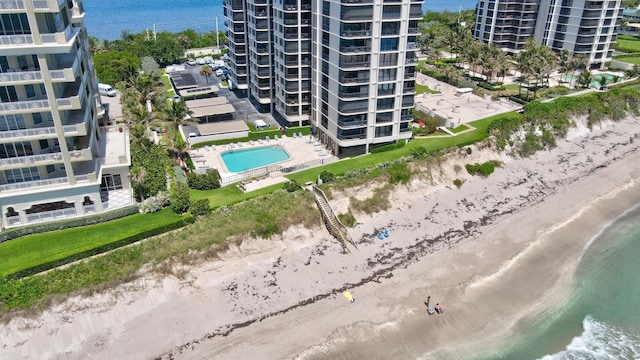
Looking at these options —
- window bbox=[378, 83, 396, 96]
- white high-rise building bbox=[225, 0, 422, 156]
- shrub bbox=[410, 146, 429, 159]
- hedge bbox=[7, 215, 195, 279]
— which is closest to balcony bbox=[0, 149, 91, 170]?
hedge bbox=[7, 215, 195, 279]

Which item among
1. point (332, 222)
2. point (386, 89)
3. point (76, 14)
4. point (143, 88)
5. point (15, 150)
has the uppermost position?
point (76, 14)

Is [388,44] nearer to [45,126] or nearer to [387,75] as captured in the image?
[387,75]

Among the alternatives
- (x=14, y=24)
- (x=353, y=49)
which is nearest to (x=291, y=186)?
(x=353, y=49)

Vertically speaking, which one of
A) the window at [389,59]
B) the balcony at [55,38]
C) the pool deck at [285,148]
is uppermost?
the balcony at [55,38]

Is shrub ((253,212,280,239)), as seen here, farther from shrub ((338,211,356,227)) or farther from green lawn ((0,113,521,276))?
shrub ((338,211,356,227))

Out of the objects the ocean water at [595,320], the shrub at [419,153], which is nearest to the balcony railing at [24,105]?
the shrub at [419,153]

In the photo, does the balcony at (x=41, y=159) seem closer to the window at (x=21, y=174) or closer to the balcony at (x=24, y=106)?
the window at (x=21, y=174)
